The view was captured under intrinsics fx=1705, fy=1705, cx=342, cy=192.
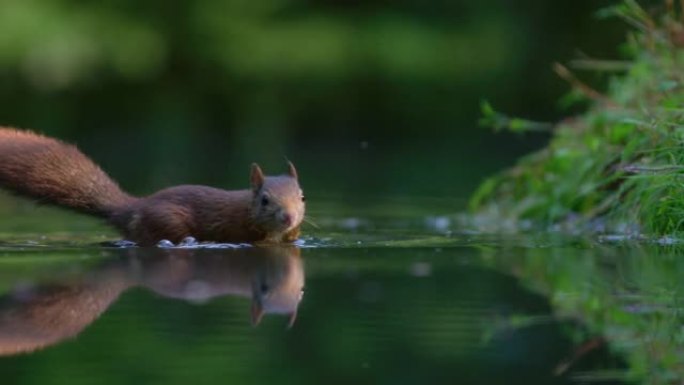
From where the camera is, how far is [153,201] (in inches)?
247

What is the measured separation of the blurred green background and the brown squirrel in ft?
22.9

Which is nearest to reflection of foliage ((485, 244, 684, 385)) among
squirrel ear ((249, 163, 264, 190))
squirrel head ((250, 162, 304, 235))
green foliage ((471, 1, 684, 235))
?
green foliage ((471, 1, 684, 235))

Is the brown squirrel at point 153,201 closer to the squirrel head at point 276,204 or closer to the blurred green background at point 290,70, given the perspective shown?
the squirrel head at point 276,204

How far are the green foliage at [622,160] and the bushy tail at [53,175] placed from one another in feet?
5.71

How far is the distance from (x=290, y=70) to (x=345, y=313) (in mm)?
15669

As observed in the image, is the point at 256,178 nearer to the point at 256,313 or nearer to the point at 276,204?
the point at 276,204

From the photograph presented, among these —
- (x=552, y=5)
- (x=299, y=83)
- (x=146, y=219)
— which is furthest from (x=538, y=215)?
(x=552, y=5)

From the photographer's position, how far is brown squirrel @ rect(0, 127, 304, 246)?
6176mm

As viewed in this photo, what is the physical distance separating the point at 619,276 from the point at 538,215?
250 centimetres

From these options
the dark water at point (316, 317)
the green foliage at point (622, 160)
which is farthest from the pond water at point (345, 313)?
the green foliage at point (622, 160)

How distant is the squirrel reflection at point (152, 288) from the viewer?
12.5 ft

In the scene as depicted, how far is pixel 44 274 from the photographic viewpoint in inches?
195

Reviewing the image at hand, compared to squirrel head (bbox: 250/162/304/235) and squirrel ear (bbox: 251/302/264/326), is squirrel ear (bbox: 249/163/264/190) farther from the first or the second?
squirrel ear (bbox: 251/302/264/326)

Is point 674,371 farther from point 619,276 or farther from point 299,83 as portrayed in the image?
point 299,83
